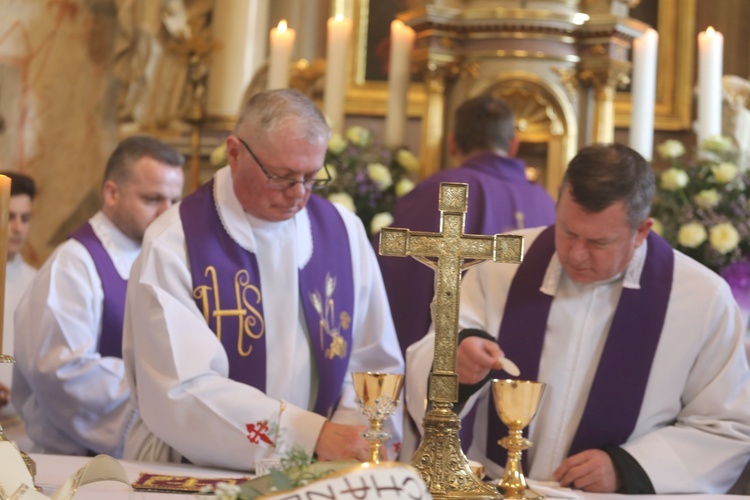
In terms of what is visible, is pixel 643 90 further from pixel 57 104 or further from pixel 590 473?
pixel 57 104

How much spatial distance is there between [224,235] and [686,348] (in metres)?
1.53

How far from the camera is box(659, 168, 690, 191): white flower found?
17.7ft

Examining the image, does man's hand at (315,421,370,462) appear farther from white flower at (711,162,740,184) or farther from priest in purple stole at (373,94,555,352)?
white flower at (711,162,740,184)

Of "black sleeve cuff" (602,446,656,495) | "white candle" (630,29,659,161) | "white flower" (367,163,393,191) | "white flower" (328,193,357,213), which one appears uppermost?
"white candle" (630,29,659,161)

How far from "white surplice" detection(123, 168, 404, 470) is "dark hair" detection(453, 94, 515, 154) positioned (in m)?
1.56

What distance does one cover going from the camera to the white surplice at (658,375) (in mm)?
3584

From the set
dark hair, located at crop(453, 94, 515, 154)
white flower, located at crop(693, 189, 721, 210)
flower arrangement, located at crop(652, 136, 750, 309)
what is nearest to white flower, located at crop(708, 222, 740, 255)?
→ flower arrangement, located at crop(652, 136, 750, 309)

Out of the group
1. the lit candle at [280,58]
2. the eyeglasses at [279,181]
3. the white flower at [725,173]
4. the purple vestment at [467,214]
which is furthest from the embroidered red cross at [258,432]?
the white flower at [725,173]

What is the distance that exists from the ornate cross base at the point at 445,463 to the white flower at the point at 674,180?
3.05m

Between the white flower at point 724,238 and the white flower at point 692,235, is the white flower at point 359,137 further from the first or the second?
the white flower at point 724,238

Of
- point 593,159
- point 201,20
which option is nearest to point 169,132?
point 201,20

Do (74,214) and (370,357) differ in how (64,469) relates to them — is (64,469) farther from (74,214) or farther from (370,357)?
(74,214)

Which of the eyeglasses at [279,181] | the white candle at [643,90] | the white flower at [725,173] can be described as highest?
the white candle at [643,90]

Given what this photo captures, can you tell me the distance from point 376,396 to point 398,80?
3696 millimetres
